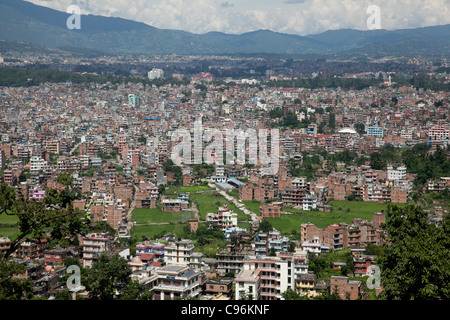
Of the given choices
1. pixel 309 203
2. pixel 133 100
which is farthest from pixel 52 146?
pixel 133 100

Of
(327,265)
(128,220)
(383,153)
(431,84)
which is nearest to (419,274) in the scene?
(327,265)

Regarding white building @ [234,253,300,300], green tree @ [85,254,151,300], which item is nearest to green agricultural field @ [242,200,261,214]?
white building @ [234,253,300,300]

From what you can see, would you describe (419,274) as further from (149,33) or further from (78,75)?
(149,33)

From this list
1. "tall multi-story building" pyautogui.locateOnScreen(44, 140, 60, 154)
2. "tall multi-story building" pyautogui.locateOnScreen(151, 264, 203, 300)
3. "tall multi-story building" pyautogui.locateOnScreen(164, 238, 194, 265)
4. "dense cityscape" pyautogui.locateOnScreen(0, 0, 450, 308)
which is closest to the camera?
"dense cityscape" pyautogui.locateOnScreen(0, 0, 450, 308)

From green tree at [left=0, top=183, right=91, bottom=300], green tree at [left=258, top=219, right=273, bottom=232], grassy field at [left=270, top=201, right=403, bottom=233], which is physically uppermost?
green tree at [left=0, top=183, right=91, bottom=300]

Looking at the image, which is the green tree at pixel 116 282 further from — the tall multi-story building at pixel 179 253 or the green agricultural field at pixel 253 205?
the green agricultural field at pixel 253 205

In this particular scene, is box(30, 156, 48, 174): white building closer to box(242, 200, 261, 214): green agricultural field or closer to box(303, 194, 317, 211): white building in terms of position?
box(242, 200, 261, 214): green agricultural field
